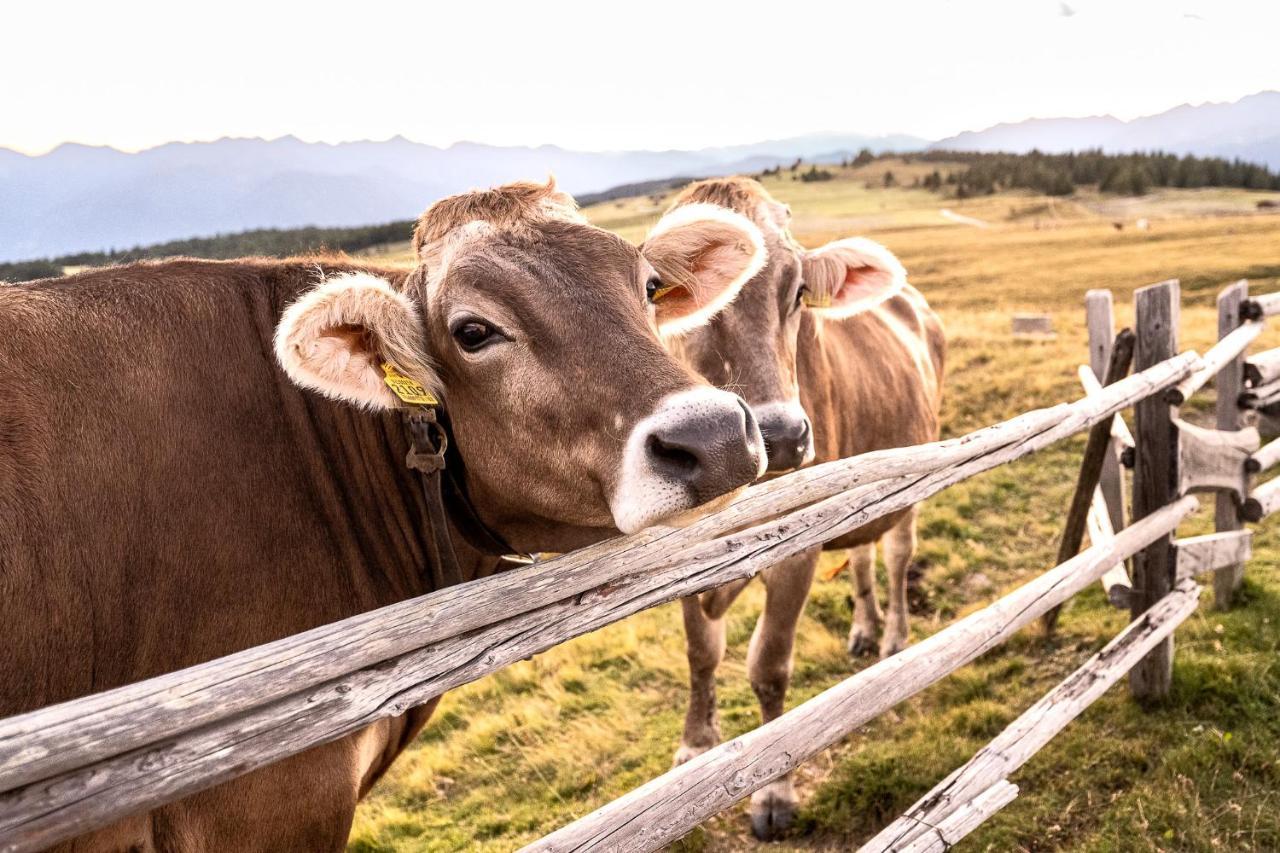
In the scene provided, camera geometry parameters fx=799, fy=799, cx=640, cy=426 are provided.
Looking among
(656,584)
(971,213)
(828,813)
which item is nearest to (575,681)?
(828,813)

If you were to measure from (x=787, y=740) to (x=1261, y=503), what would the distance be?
426cm

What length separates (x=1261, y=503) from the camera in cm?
519

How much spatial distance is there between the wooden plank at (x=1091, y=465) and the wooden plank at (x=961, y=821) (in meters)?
2.51

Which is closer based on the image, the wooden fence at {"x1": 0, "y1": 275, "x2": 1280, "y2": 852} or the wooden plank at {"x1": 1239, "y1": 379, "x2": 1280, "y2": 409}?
the wooden fence at {"x1": 0, "y1": 275, "x2": 1280, "y2": 852}

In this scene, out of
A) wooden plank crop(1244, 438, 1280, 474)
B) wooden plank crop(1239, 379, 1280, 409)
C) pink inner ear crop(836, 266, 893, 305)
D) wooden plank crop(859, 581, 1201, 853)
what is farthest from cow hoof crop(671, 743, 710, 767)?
wooden plank crop(1239, 379, 1280, 409)

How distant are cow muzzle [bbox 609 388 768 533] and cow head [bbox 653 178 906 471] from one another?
1244 millimetres

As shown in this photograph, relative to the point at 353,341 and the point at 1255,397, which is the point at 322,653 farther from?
the point at 1255,397

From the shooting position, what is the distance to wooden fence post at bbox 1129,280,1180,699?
4.62 metres

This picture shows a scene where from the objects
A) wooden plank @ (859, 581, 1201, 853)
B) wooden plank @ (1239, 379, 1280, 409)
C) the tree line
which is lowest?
wooden plank @ (859, 581, 1201, 853)

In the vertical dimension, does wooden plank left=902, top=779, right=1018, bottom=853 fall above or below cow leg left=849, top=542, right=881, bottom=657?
above

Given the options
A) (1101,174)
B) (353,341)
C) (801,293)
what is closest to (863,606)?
(801,293)

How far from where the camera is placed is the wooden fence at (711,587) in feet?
4.83

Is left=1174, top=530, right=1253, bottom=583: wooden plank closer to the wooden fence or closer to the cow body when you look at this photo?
the wooden fence

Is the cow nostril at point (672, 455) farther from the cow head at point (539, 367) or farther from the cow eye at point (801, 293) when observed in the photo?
the cow eye at point (801, 293)
